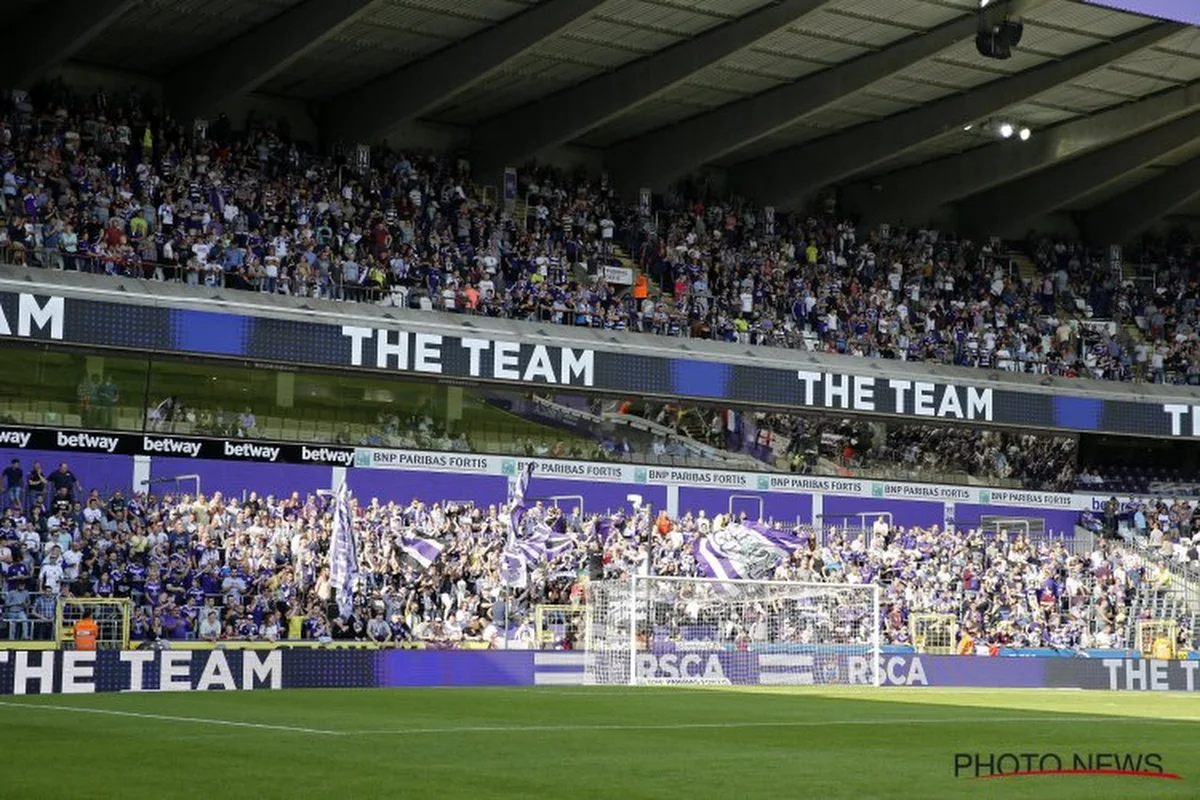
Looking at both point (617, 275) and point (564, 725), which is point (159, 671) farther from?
point (617, 275)

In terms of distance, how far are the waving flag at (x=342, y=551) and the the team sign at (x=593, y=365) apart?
4.35 metres

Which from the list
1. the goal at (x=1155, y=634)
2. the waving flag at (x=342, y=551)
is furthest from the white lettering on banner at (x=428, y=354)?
the goal at (x=1155, y=634)

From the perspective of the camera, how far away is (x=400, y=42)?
41.1 m

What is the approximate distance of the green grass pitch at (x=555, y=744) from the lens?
10.5 metres

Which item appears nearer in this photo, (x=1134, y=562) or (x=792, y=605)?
(x=792, y=605)

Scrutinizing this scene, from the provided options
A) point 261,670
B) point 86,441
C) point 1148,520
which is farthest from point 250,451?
point 1148,520

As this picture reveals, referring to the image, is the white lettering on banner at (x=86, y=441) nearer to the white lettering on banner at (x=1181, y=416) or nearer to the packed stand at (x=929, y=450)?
the packed stand at (x=929, y=450)

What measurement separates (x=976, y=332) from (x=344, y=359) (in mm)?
18978

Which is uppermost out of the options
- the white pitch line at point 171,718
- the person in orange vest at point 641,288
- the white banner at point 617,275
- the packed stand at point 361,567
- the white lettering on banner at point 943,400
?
the white banner at point 617,275

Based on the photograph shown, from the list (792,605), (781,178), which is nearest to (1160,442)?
(781,178)

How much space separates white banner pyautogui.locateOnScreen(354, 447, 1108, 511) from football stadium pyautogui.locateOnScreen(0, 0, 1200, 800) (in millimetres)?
140

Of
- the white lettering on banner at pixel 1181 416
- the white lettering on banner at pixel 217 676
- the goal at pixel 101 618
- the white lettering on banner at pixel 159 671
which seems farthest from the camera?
the white lettering on banner at pixel 1181 416

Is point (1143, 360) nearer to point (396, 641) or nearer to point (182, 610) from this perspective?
point (396, 641)

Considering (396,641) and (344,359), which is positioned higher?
(344,359)
